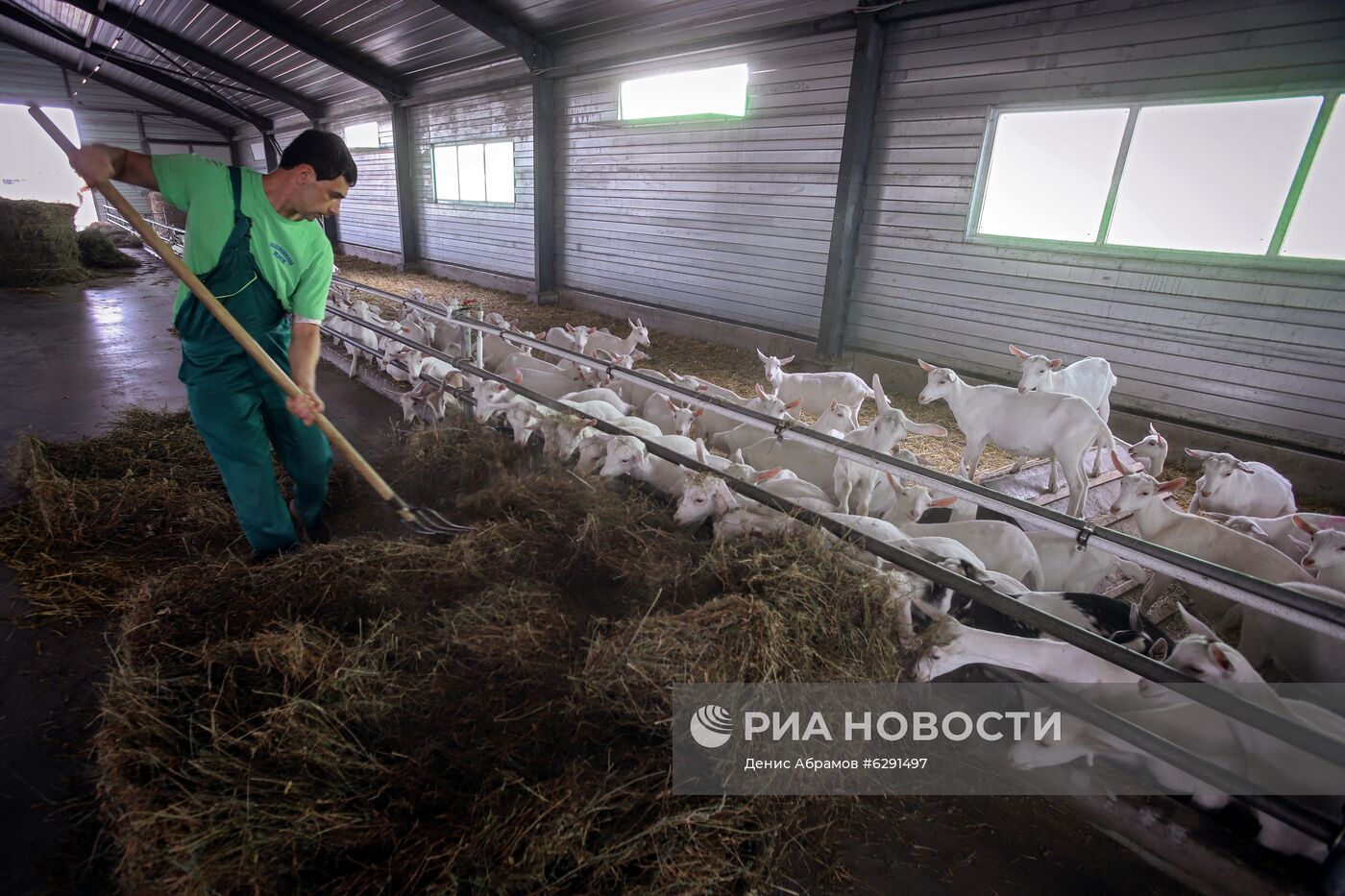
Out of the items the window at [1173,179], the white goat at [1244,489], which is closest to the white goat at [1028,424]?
the white goat at [1244,489]

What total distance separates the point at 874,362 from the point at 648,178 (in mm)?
6208

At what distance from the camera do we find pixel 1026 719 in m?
2.71

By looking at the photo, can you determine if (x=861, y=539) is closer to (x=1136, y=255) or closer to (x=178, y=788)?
(x=178, y=788)

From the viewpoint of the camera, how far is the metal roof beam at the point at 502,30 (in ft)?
39.8

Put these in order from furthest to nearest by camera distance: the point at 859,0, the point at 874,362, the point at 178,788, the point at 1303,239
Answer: the point at 874,362 → the point at 859,0 → the point at 1303,239 → the point at 178,788

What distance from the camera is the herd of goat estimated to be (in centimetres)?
266

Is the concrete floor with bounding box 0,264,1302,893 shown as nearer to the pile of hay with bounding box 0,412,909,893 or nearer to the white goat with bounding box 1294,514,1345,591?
the pile of hay with bounding box 0,412,909,893

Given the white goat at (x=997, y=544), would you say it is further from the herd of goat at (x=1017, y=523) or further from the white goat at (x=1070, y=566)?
the white goat at (x=1070, y=566)

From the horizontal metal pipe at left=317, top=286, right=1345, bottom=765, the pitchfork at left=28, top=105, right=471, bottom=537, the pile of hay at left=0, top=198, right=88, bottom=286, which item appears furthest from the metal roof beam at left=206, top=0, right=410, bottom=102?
the horizontal metal pipe at left=317, top=286, right=1345, bottom=765

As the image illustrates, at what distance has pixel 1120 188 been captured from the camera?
7160mm

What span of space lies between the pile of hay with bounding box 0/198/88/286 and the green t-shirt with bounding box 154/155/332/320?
1839cm

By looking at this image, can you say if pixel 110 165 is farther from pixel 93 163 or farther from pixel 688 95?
pixel 688 95

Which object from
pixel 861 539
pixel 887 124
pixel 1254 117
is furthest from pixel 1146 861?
pixel 887 124

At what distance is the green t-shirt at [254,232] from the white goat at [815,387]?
4919 mm
